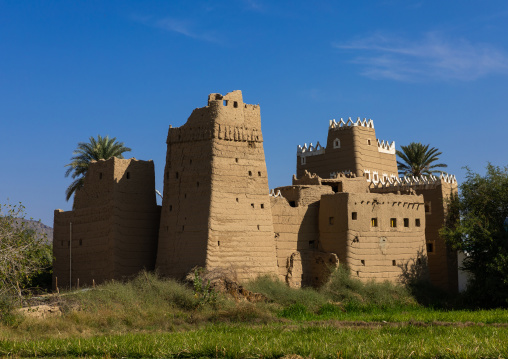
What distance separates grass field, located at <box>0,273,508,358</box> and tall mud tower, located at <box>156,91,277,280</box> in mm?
1390

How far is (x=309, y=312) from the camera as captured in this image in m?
31.0

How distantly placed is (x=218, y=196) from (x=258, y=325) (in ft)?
21.4

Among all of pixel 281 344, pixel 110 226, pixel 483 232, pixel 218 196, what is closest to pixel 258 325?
pixel 281 344

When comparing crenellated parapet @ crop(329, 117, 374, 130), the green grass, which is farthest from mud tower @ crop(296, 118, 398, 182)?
the green grass

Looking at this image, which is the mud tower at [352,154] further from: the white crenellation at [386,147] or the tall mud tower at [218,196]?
the tall mud tower at [218,196]

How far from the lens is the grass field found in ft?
69.9

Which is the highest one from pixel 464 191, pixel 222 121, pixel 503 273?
pixel 222 121

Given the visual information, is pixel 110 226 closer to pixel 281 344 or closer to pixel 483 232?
pixel 281 344

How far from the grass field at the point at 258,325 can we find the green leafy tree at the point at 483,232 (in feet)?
7.08

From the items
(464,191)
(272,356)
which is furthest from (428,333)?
(464,191)

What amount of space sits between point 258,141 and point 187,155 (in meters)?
3.08

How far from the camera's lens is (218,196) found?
31.9 metres

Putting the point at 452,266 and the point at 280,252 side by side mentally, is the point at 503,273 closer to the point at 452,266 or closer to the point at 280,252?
the point at 452,266

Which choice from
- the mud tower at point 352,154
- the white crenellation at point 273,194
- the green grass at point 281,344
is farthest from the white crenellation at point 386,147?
the green grass at point 281,344
